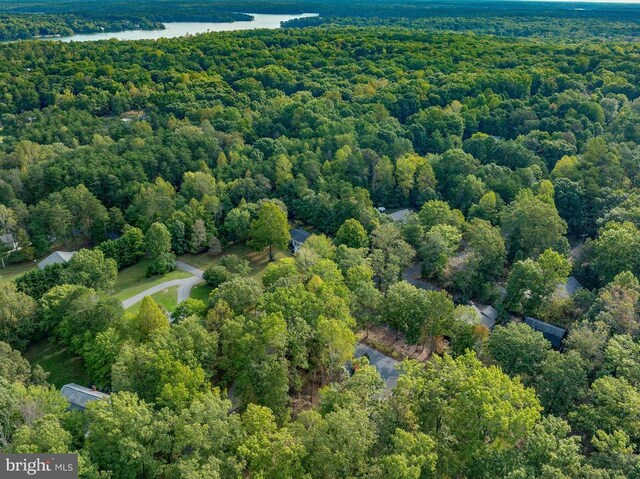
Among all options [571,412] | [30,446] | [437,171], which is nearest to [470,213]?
[437,171]

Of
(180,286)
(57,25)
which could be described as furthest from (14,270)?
(57,25)

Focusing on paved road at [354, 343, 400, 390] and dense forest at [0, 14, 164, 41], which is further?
dense forest at [0, 14, 164, 41]

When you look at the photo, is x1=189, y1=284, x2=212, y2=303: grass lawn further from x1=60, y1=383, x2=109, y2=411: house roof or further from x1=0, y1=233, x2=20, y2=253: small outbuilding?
x1=0, y1=233, x2=20, y2=253: small outbuilding

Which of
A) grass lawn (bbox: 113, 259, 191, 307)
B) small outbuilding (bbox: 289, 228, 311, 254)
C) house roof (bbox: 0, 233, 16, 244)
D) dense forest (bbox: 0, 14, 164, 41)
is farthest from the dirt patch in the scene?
dense forest (bbox: 0, 14, 164, 41)

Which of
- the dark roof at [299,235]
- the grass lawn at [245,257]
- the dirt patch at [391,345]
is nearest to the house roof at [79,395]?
the dirt patch at [391,345]

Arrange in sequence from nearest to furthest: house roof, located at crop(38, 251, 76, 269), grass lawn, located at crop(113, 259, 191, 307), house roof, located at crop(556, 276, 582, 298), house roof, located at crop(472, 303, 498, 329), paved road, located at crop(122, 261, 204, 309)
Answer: house roof, located at crop(472, 303, 498, 329), house roof, located at crop(556, 276, 582, 298), paved road, located at crop(122, 261, 204, 309), grass lawn, located at crop(113, 259, 191, 307), house roof, located at crop(38, 251, 76, 269)

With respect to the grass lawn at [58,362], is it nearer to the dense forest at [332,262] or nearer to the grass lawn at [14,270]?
the dense forest at [332,262]

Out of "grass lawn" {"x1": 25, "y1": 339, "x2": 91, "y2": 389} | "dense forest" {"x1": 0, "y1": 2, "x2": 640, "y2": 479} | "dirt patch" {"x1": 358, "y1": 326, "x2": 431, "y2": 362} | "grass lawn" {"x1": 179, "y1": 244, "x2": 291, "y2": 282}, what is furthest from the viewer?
"grass lawn" {"x1": 179, "y1": 244, "x2": 291, "y2": 282}
